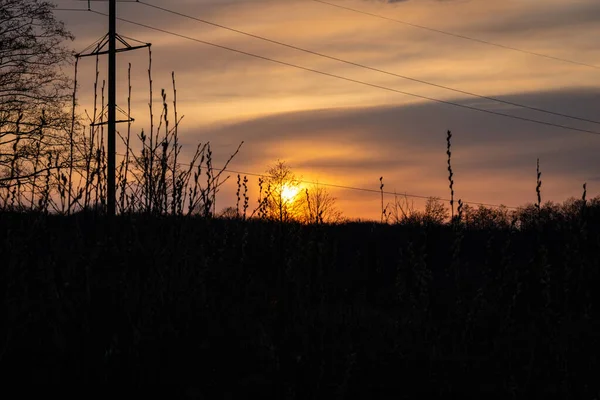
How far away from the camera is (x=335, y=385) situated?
Result: 367cm

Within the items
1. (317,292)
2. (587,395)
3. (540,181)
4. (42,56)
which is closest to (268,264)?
(317,292)

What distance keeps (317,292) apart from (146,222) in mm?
1339

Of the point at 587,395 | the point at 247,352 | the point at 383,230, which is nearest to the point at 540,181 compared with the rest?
the point at 587,395

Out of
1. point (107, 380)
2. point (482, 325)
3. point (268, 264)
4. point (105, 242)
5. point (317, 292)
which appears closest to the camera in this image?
point (107, 380)

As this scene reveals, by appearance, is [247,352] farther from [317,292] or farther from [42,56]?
[42,56]

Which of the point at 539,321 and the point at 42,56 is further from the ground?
the point at 42,56

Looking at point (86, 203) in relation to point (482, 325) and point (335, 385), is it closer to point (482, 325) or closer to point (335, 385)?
point (335, 385)

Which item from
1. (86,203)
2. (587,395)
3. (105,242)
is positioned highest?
(86,203)

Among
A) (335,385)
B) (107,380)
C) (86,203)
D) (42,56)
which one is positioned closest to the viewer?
(107,380)

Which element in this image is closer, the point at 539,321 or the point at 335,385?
the point at 335,385

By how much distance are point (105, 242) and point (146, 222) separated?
344 mm

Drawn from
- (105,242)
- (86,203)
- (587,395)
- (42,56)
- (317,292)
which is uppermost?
(42,56)

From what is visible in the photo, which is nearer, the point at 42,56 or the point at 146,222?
the point at 146,222

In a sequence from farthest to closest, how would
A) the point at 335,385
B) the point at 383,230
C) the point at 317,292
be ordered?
the point at 383,230 < the point at 317,292 < the point at 335,385
